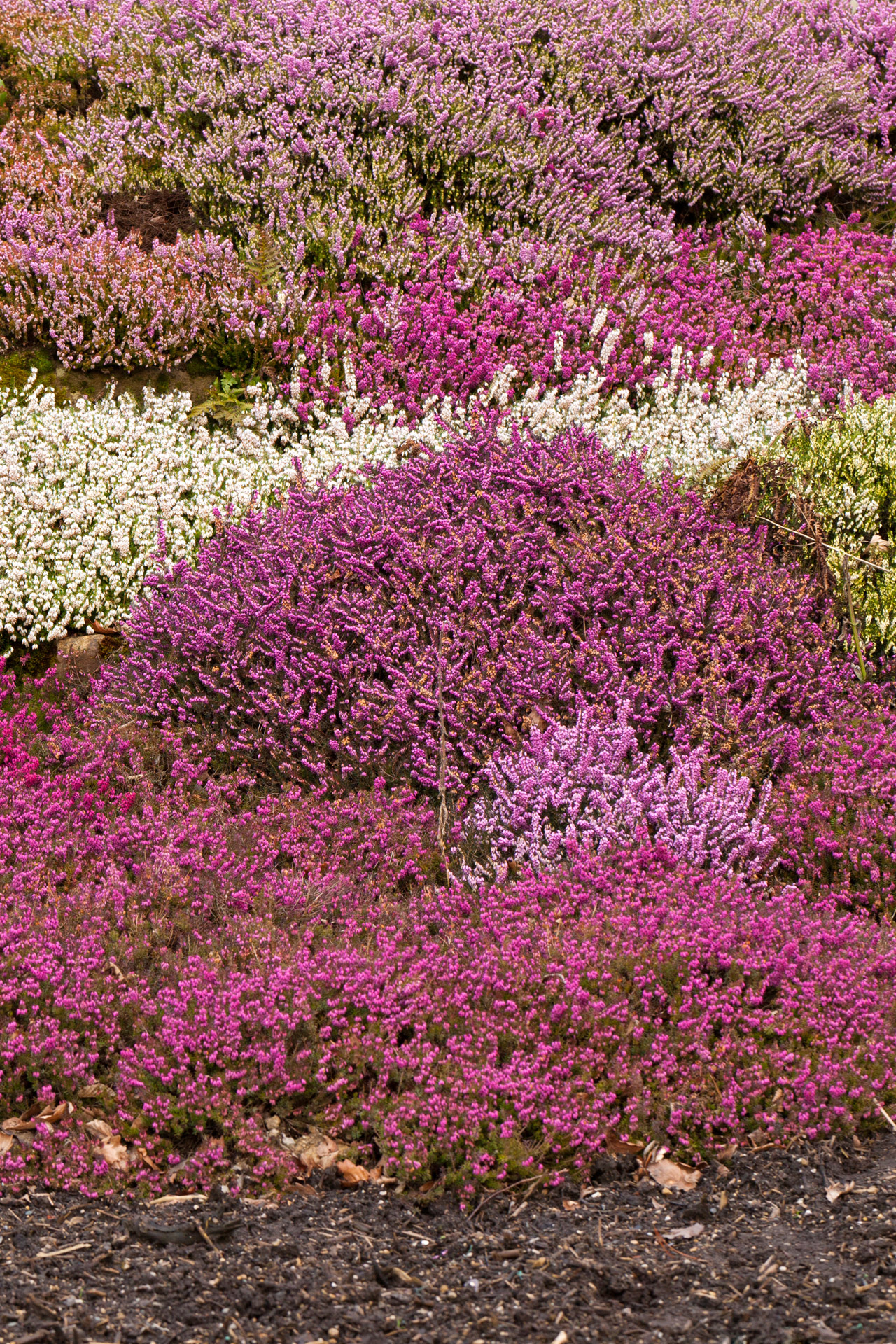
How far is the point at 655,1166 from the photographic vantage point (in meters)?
2.99

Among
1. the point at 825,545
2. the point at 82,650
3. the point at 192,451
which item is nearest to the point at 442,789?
the point at 825,545

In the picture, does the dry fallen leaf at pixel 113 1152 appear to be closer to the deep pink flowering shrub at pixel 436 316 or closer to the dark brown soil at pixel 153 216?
the deep pink flowering shrub at pixel 436 316

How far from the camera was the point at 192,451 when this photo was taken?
6176 mm

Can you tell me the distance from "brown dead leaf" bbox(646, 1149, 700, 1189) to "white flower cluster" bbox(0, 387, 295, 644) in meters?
3.51

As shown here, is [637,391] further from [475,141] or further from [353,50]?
[353,50]

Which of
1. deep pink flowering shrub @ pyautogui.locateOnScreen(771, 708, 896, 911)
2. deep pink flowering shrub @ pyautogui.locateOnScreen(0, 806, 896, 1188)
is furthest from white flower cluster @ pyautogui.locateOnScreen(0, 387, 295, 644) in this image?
deep pink flowering shrub @ pyautogui.locateOnScreen(771, 708, 896, 911)

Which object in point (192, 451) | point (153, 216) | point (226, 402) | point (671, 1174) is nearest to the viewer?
point (671, 1174)

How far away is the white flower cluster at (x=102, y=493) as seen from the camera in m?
5.58

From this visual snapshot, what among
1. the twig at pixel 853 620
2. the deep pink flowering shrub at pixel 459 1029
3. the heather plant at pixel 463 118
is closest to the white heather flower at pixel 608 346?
the heather plant at pixel 463 118

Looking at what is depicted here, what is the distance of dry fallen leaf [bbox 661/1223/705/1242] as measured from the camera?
2.70 metres

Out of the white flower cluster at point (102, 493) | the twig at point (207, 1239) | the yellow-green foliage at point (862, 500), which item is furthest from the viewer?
the white flower cluster at point (102, 493)

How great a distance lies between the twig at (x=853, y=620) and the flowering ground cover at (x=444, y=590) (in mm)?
26

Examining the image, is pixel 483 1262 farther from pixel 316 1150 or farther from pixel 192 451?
pixel 192 451

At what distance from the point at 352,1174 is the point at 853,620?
10.2 feet
